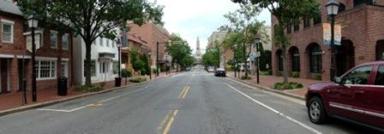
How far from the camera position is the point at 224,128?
11.9m

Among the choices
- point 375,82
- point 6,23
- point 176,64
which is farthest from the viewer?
point 176,64

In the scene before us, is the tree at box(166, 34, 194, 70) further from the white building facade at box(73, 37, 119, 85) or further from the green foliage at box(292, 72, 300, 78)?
the green foliage at box(292, 72, 300, 78)

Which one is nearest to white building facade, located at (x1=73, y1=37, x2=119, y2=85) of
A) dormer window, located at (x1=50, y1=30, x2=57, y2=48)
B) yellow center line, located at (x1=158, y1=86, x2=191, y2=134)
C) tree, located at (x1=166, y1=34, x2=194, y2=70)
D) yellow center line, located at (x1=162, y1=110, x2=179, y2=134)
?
dormer window, located at (x1=50, y1=30, x2=57, y2=48)

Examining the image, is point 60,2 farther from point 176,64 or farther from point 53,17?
point 176,64

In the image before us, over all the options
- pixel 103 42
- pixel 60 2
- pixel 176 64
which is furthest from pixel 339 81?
pixel 176 64

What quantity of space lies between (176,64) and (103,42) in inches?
3712

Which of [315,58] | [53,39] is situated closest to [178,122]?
[53,39]

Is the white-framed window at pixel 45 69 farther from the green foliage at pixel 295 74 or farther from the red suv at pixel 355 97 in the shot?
the red suv at pixel 355 97

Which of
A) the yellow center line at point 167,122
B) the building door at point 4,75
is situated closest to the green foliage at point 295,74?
the building door at point 4,75

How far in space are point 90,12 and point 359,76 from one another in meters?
23.4

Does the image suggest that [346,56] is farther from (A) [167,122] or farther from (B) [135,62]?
(B) [135,62]

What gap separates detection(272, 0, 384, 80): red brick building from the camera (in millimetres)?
32000

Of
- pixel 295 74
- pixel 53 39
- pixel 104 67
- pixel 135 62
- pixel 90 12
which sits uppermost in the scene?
pixel 90 12

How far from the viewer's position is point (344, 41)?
36875mm
